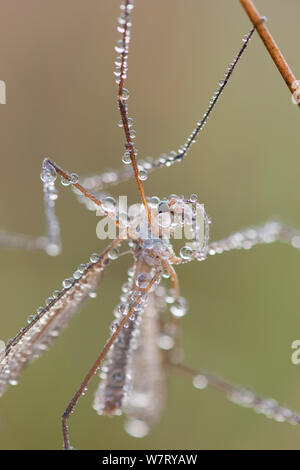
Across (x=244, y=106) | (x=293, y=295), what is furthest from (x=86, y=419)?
(x=244, y=106)

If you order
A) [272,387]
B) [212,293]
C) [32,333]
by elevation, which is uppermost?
[212,293]

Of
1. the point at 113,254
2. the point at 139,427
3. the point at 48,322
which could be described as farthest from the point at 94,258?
the point at 139,427

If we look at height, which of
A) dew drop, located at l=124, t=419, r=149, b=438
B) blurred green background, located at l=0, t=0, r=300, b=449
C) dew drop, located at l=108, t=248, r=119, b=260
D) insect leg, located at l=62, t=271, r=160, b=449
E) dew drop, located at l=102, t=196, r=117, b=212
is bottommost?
insect leg, located at l=62, t=271, r=160, b=449

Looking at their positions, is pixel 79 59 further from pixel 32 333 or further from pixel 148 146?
pixel 32 333

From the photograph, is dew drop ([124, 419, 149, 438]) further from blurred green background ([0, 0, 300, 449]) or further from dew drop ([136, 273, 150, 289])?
dew drop ([136, 273, 150, 289])

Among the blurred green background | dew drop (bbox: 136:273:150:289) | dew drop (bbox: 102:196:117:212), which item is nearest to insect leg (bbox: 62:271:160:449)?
dew drop (bbox: 136:273:150:289)

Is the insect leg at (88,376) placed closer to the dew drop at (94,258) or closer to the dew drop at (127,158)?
the dew drop at (94,258)
